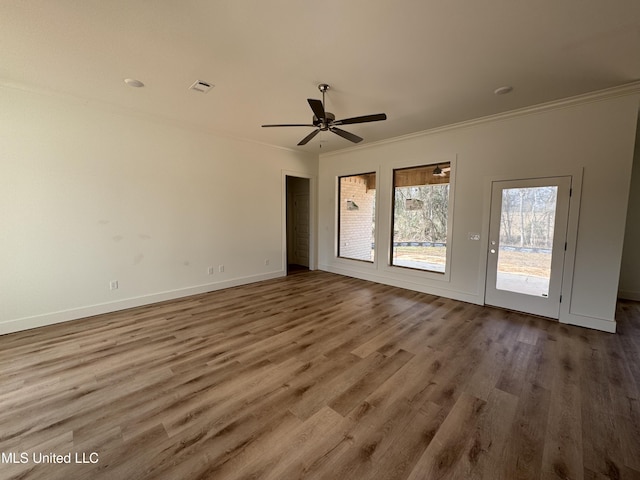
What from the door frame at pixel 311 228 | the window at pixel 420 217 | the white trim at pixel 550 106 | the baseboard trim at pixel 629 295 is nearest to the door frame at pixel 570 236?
the white trim at pixel 550 106

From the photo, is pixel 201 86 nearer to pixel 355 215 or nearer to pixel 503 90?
pixel 503 90

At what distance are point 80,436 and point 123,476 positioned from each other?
0.56 meters

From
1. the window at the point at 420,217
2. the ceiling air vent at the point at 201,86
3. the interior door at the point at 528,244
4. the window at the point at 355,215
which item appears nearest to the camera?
the ceiling air vent at the point at 201,86

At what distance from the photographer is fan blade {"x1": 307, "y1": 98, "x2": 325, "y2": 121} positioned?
2.67 metres

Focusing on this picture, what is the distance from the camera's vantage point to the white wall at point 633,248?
15.3 ft

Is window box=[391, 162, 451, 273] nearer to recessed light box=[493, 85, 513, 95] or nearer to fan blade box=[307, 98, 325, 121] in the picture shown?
recessed light box=[493, 85, 513, 95]

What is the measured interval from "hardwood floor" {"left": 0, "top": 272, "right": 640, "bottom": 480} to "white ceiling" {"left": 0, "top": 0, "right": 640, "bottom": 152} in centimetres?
295

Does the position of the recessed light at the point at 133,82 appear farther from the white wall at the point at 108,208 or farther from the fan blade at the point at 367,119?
the fan blade at the point at 367,119

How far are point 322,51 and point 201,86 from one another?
1564 mm

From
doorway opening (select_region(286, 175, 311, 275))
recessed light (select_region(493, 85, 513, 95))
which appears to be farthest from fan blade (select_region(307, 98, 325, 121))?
doorway opening (select_region(286, 175, 311, 275))

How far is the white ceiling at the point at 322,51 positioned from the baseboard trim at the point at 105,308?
2837mm

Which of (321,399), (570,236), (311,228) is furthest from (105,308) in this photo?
(570,236)

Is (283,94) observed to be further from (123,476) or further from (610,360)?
(610,360)

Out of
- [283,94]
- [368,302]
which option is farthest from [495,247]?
[283,94]
